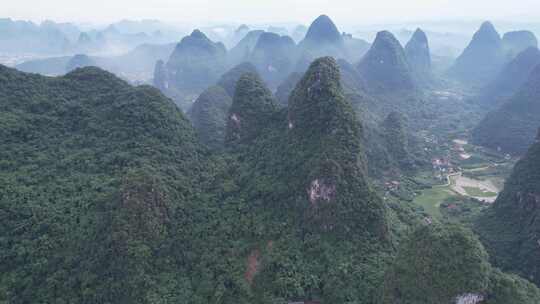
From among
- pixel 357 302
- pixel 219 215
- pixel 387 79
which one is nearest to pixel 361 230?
pixel 357 302

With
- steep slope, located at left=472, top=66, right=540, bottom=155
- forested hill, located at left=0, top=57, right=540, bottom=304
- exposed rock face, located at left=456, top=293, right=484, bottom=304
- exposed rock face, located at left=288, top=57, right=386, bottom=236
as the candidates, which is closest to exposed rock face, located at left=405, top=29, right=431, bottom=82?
steep slope, located at left=472, top=66, right=540, bottom=155

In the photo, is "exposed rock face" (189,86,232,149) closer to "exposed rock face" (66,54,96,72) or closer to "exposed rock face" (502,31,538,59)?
"exposed rock face" (66,54,96,72)

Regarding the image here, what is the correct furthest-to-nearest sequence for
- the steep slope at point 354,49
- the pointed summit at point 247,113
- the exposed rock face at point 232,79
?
1. the steep slope at point 354,49
2. the exposed rock face at point 232,79
3. the pointed summit at point 247,113

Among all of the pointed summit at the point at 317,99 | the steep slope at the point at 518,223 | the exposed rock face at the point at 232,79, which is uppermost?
the pointed summit at the point at 317,99

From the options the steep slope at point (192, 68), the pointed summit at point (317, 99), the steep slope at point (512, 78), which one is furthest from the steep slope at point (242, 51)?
the pointed summit at point (317, 99)

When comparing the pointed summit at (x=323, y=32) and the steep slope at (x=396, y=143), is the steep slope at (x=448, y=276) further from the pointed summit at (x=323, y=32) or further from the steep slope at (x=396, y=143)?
the pointed summit at (x=323, y=32)

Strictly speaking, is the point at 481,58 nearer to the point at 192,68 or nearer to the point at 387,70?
the point at 387,70

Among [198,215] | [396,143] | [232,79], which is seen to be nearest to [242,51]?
[232,79]
